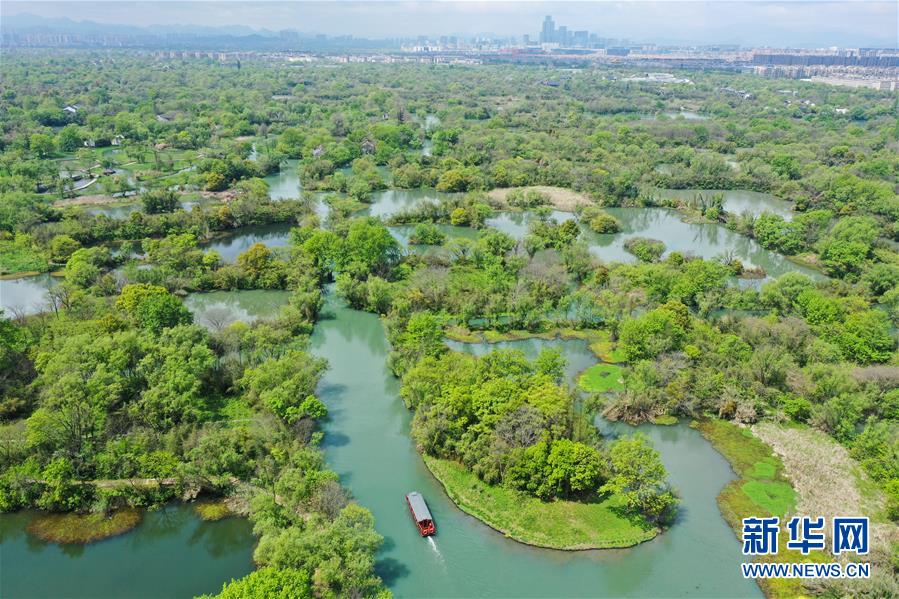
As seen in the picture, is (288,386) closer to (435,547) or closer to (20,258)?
(435,547)

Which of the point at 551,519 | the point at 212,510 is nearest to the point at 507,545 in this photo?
the point at 551,519

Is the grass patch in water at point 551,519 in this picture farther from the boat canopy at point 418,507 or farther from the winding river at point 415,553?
the boat canopy at point 418,507

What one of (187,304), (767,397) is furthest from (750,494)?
(187,304)

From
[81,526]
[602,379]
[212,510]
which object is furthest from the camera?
[602,379]

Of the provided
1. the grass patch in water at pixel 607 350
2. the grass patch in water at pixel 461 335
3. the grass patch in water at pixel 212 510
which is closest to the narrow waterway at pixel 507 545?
the grass patch in water at pixel 212 510

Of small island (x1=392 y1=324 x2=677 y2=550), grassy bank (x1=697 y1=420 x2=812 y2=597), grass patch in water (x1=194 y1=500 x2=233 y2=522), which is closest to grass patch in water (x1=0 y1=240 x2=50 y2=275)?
grass patch in water (x1=194 y1=500 x2=233 y2=522)

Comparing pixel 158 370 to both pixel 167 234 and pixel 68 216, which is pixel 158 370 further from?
pixel 68 216
